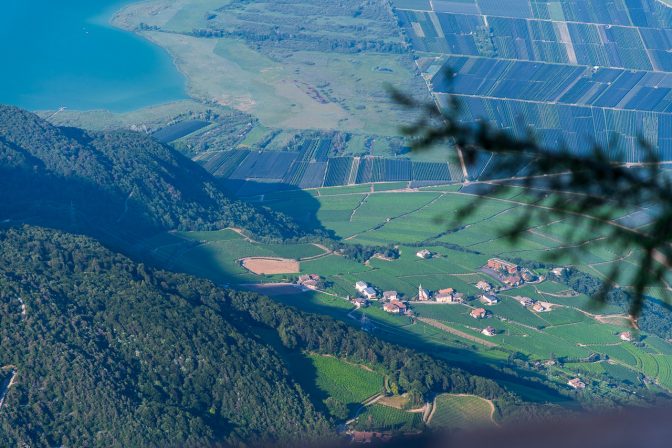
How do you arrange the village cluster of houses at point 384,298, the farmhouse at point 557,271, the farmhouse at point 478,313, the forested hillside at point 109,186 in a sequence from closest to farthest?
1. the farmhouse at point 478,313
2. the village cluster of houses at point 384,298
3. the farmhouse at point 557,271
4. the forested hillside at point 109,186

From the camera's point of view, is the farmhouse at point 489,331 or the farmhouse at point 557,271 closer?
the farmhouse at point 489,331

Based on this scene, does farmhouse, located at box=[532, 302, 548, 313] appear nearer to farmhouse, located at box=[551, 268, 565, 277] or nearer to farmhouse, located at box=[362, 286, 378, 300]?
farmhouse, located at box=[551, 268, 565, 277]

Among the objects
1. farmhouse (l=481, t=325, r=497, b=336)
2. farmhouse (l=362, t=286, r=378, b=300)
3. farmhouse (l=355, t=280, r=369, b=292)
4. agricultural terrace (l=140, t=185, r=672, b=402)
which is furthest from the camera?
farmhouse (l=355, t=280, r=369, b=292)

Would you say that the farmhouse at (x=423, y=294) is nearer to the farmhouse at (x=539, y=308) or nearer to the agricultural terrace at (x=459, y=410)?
the farmhouse at (x=539, y=308)

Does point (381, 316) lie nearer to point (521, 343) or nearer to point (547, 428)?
point (521, 343)

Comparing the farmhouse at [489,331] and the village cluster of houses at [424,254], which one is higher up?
the farmhouse at [489,331]

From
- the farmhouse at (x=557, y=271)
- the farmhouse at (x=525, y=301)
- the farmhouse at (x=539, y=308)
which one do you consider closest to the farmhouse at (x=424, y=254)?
the farmhouse at (x=525, y=301)

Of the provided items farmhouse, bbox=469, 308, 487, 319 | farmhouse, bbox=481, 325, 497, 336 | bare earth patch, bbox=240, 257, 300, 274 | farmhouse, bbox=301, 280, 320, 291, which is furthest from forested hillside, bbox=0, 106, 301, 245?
farmhouse, bbox=481, 325, 497, 336
